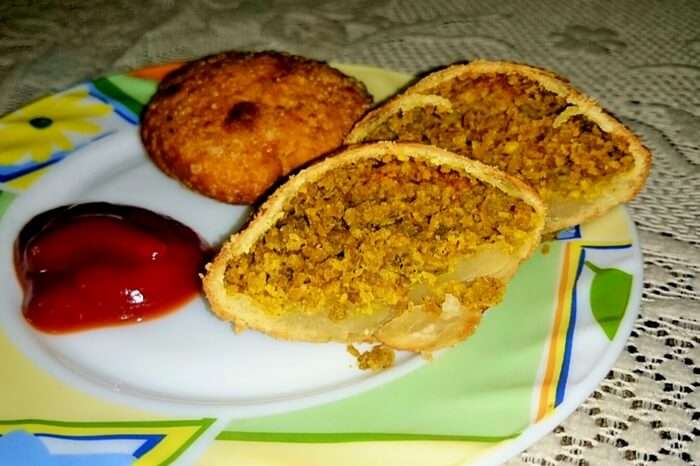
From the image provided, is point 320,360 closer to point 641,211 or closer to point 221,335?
point 221,335

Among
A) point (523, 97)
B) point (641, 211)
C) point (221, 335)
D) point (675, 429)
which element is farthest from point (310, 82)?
point (675, 429)

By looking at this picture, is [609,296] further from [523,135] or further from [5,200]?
[5,200]

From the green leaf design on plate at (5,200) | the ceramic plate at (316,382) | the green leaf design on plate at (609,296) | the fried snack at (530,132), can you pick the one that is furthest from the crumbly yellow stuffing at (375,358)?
the green leaf design on plate at (5,200)

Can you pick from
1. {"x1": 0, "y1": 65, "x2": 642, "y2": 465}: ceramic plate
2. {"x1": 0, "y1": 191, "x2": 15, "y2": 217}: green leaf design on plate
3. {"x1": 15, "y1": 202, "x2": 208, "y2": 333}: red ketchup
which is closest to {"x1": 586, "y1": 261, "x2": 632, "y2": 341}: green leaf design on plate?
{"x1": 0, "y1": 65, "x2": 642, "y2": 465}: ceramic plate

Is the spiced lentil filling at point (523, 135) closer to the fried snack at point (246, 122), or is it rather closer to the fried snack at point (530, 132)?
the fried snack at point (530, 132)

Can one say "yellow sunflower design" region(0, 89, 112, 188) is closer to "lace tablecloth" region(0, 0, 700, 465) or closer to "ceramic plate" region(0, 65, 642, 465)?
"ceramic plate" region(0, 65, 642, 465)
